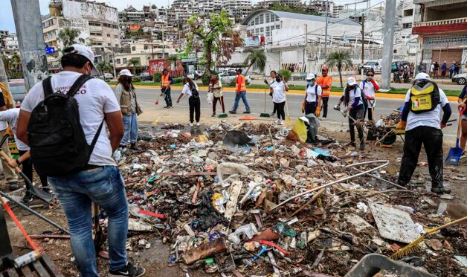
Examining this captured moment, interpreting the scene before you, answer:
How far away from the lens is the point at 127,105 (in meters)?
7.64

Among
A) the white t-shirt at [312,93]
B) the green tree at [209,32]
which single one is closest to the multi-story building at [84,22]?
the green tree at [209,32]

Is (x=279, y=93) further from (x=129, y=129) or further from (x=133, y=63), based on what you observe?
(x=133, y=63)

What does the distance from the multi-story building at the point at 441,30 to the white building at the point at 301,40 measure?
10592mm

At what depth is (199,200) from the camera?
4.59m

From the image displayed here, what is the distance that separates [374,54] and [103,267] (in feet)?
162

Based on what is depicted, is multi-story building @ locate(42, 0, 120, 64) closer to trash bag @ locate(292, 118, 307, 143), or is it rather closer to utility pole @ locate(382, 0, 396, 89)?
utility pole @ locate(382, 0, 396, 89)

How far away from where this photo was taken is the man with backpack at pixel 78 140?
2301mm

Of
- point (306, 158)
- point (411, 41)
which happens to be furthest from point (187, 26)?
point (411, 41)

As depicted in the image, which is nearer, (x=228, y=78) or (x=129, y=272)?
(x=129, y=272)

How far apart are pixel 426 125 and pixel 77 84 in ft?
15.4

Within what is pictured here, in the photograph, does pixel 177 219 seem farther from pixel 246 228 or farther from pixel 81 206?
pixel 81 206

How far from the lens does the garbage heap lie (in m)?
3.47

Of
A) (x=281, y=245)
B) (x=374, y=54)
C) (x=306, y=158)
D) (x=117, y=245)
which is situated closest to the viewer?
(x=117, y=245)

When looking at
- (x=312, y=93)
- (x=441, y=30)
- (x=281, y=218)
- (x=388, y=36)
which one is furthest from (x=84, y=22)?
(x=281, y=218)
